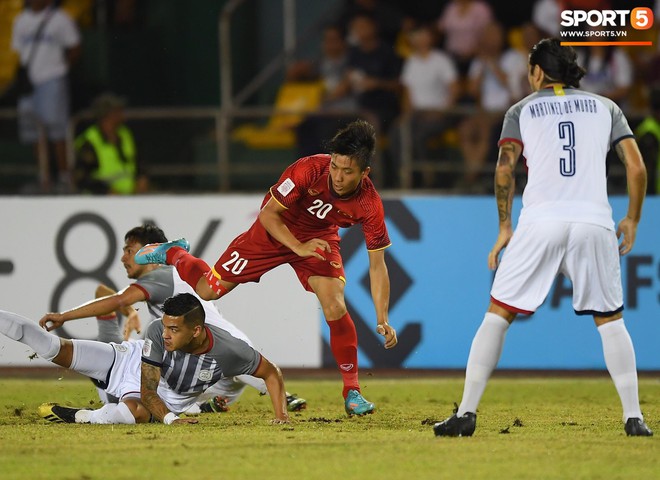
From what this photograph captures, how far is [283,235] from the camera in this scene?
335 inches

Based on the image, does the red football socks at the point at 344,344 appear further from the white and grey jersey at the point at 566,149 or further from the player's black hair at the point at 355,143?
the white and grey jersey at the point at 566,149

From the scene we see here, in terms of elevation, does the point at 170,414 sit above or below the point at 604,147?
below

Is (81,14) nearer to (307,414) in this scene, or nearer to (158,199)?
(158,199)

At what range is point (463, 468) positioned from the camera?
6188mm

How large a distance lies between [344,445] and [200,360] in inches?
64.5

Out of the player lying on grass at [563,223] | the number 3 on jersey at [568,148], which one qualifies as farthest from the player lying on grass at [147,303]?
the number 3 on jersey at [568,148]

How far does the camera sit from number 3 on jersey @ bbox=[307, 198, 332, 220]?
875 centimetres

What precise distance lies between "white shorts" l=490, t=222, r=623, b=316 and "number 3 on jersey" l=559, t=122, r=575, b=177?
0.31m

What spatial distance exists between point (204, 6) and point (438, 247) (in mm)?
6624

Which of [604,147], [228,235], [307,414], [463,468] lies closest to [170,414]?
[307,414]

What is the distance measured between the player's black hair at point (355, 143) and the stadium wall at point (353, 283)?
4.15m

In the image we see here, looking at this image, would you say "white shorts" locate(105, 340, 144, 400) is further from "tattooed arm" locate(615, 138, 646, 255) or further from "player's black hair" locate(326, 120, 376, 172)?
"tattooed arm" locate(615, 138, 646, 255)

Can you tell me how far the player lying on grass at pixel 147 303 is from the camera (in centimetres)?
899

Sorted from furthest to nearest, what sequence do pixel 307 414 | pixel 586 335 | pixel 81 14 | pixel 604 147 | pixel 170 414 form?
pixel 81 14
pixel 586 335
pixel 307 414
pixel 170 414
pixel 604 147
